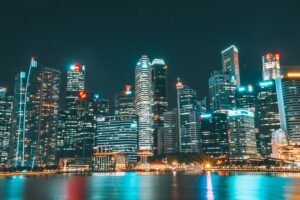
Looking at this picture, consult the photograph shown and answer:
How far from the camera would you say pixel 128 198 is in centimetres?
6894

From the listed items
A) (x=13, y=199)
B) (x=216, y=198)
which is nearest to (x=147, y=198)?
(x=216, y=198)

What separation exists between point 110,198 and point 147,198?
25.1ft

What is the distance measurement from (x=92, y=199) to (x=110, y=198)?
3771 millimetres

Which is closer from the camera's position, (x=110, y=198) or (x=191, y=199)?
(x=191, y=199)

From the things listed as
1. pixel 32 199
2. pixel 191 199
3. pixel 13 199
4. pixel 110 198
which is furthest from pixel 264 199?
pixel 13 199

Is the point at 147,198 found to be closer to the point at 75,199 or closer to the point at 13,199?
the point at 75,199

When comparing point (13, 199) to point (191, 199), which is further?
point (13, 199)

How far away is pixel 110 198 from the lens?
69.6m

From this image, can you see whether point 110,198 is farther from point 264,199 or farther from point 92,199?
point 264,199

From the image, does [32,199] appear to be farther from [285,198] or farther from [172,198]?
[285,198]

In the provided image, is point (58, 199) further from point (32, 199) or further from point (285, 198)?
point (285, 198)

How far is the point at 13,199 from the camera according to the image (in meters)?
69.7

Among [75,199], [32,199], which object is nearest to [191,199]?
[75,199]

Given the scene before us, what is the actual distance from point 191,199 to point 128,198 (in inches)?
510
